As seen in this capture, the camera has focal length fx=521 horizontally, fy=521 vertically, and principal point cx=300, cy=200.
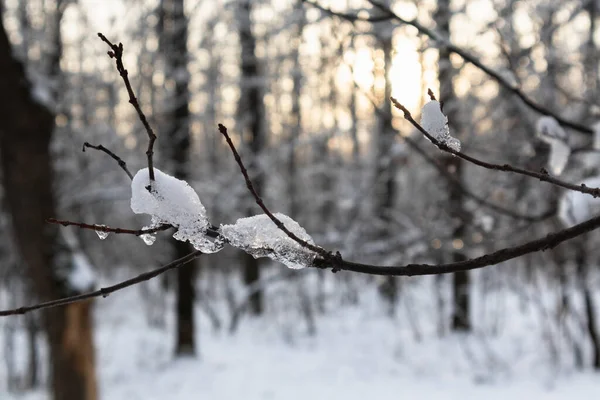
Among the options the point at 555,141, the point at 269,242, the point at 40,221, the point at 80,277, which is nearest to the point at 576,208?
the point at 555,141

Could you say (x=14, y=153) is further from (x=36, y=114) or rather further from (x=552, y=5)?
(x=552, y=5)

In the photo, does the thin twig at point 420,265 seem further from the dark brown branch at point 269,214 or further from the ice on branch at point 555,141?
the ice on branch at point 555,141

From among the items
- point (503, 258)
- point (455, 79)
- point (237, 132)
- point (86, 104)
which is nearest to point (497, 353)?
point (455, 79)

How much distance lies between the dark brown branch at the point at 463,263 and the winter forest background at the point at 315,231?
933mm

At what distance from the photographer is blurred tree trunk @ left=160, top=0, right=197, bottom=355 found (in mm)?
7441

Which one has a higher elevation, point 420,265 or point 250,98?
point 250,98

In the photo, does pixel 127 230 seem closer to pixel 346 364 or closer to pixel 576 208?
pixel 576 208

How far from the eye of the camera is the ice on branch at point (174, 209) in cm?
87

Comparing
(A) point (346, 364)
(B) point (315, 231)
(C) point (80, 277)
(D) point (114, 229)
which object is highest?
(B) point (315, 231)

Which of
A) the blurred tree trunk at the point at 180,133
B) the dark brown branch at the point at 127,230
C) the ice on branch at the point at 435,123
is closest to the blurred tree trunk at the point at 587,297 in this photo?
the blurred tree trunk at the point at 180,133

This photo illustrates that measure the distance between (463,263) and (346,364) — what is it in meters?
6.26

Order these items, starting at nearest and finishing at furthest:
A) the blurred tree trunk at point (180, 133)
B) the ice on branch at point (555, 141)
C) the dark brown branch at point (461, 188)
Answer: the dark brown branch at point (461, 188)
the ice on branch at point (555, 141)
the blurred tree trunk at point (180, 133)

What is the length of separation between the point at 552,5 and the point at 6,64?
4643mm

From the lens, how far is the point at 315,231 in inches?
332
